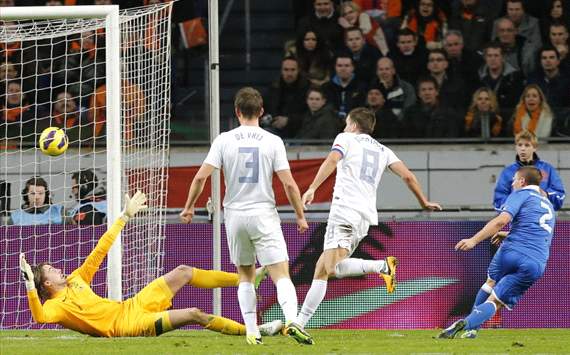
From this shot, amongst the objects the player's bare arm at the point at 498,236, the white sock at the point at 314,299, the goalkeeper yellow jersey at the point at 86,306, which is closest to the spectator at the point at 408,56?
the player's bare arm at the point at 498,236

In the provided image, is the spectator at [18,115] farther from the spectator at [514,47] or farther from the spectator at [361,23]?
the spectator at [514,47]

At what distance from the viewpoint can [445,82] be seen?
17703 millimetres

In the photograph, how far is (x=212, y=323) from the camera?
11805 mm

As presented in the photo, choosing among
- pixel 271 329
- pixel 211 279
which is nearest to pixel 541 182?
pixel 271 329

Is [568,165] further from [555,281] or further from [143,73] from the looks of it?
[143,73]

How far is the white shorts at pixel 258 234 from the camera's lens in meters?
11.0

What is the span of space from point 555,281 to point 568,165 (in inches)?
75.9

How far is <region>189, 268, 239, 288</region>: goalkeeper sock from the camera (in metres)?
12.2

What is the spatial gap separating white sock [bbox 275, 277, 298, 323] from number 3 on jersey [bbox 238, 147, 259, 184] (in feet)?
2.79

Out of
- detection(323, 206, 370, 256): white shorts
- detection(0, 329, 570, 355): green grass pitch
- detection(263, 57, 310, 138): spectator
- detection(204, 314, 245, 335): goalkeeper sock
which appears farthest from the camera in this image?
detection(263, 57, 310, 138): spectator

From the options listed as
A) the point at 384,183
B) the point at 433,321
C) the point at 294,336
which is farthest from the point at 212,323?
the point at 384,183

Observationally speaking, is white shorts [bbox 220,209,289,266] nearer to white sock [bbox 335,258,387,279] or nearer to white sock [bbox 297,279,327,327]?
white sock [bbox 297,279,327,327]

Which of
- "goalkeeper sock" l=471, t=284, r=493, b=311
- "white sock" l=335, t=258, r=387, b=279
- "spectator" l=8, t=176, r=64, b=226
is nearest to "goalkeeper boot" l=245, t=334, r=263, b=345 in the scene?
"white sock" l=335, t=258, r=387, b=279

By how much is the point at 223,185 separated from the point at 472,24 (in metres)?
4.86
